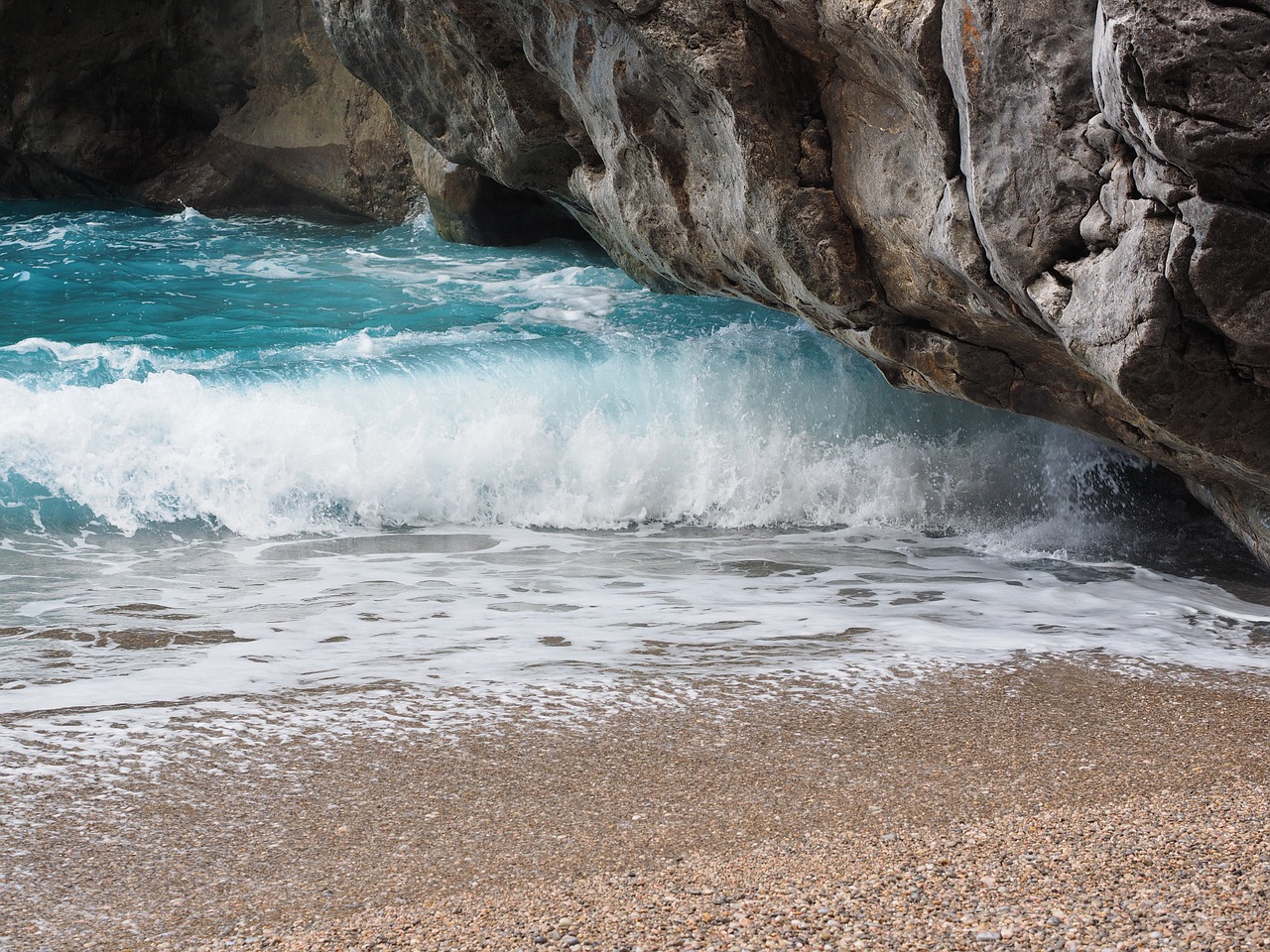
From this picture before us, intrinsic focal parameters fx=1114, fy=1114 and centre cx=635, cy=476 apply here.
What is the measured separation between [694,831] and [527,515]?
387cm

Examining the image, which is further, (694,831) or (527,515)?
(527,515)

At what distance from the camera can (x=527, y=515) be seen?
20.5ft

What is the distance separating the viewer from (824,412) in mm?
6777

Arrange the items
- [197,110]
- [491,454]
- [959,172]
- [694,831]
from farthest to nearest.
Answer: [197,110] < [491,454] < [959,172] < [694,831]

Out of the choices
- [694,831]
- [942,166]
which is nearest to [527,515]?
[942,166]

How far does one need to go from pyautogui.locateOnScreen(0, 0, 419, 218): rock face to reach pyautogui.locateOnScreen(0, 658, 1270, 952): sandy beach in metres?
10.1

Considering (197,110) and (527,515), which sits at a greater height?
(197,110)

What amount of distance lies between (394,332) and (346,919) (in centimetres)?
657

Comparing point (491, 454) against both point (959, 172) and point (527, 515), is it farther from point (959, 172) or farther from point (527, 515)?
point (959, 172)

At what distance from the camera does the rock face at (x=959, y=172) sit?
2.90 metres

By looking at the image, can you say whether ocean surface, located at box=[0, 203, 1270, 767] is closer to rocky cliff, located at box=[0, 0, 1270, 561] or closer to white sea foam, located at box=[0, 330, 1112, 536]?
white sea foam, located at box=[0, 330, 1112, 536]

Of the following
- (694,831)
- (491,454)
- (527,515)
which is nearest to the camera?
(694,831)

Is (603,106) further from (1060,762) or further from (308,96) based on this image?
(308,96)

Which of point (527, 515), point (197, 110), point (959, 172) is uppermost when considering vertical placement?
point (197, 110)
